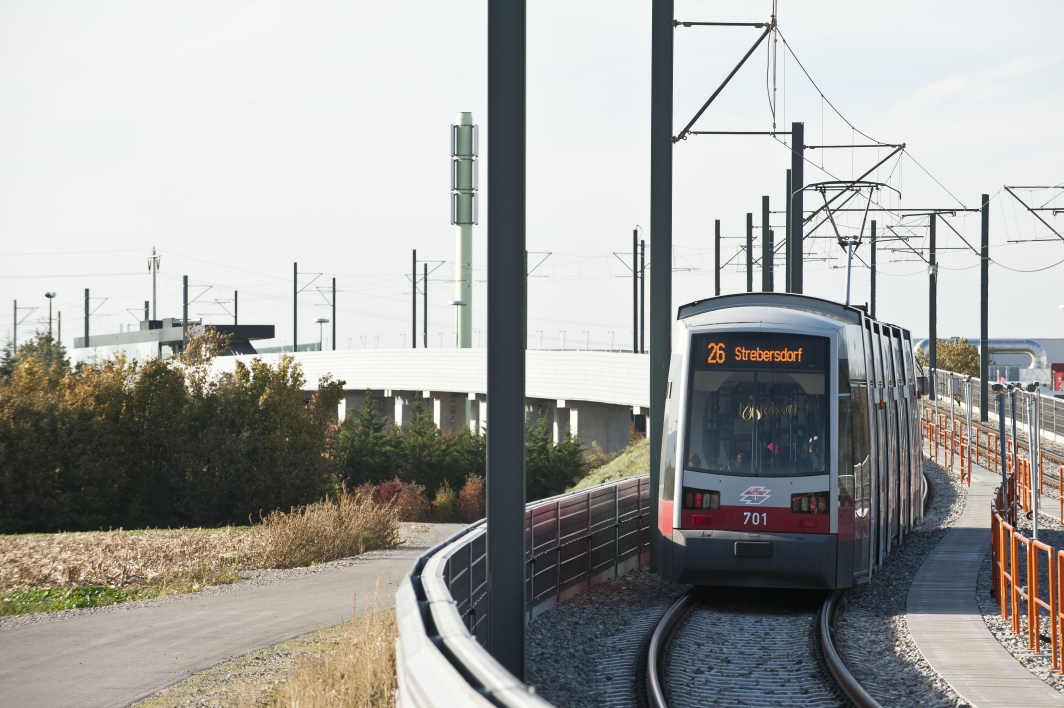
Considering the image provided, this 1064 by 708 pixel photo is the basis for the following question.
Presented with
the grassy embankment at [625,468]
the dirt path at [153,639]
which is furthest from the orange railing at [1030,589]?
the grassy embankment at [625,468]

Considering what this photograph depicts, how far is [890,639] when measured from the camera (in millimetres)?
12000

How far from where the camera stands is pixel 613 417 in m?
59.6

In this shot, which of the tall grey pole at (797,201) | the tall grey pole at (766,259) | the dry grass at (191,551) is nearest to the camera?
the dry grass at (191,551)

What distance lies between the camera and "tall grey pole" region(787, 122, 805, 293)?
28.2m

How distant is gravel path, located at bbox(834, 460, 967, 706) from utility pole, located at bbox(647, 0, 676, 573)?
10.1 feet

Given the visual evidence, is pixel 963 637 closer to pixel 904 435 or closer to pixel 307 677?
pixel 307 677

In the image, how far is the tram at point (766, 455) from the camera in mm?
13391

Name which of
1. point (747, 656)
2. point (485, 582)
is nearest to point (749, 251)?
point (747, 656)

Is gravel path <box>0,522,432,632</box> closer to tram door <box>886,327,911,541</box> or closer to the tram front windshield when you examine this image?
the tram front windshield

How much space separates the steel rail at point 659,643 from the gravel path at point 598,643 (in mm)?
122

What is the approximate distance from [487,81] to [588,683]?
511cm

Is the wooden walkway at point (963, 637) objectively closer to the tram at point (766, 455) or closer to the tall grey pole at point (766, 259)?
the tram at point (766, 455)

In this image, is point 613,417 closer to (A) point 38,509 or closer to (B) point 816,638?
(A) point 38,509

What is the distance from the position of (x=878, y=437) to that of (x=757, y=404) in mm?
2370
